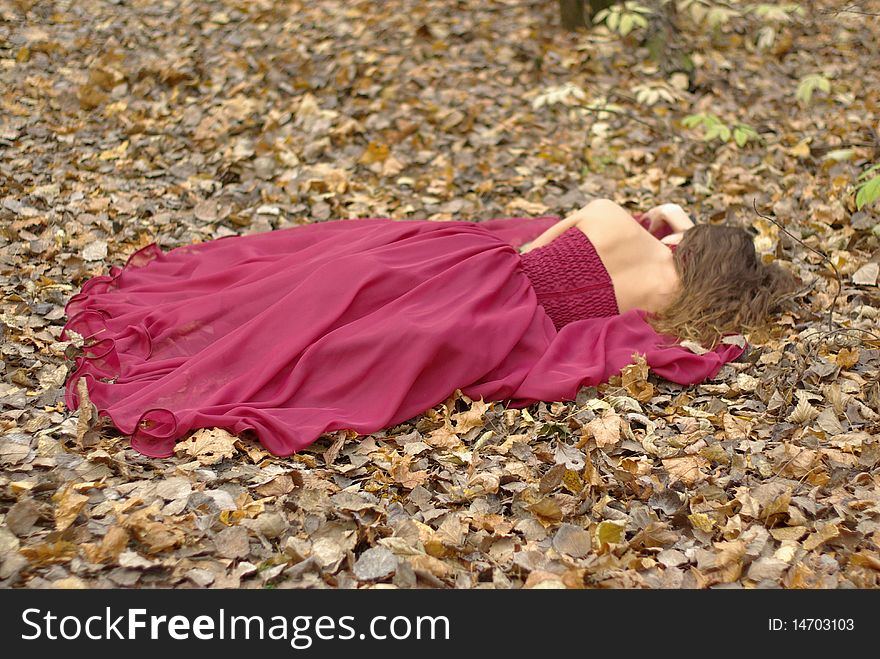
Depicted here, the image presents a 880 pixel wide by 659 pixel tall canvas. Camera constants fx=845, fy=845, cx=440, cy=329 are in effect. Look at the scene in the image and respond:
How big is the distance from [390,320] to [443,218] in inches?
71.1

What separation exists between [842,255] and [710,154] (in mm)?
1534

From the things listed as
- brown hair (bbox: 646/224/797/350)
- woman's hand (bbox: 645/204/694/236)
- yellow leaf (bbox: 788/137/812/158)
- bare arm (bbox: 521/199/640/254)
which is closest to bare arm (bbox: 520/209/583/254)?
bare arm (bbox: 521/199/640/254)

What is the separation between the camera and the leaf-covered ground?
271 cm

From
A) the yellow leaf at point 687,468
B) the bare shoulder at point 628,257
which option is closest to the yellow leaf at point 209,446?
the yellow leaf at point 687,468

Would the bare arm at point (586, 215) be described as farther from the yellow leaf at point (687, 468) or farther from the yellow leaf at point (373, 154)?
the yellow leaf at point (373, 154)

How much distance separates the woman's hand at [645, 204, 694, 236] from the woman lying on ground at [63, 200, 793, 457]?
0.25 metres

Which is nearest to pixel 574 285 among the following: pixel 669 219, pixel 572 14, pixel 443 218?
pixel 669 219

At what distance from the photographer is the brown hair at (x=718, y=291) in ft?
13.5

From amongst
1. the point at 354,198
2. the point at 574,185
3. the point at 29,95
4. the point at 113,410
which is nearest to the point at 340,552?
the point at 113,410

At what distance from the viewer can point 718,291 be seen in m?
4.12

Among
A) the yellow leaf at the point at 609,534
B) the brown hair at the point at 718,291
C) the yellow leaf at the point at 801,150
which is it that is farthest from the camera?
the yellow leaf at the point at 801,150

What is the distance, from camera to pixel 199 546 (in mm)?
2650

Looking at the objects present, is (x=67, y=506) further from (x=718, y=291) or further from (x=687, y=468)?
(x=718, y=291)

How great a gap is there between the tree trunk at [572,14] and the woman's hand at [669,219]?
9.93 ft
